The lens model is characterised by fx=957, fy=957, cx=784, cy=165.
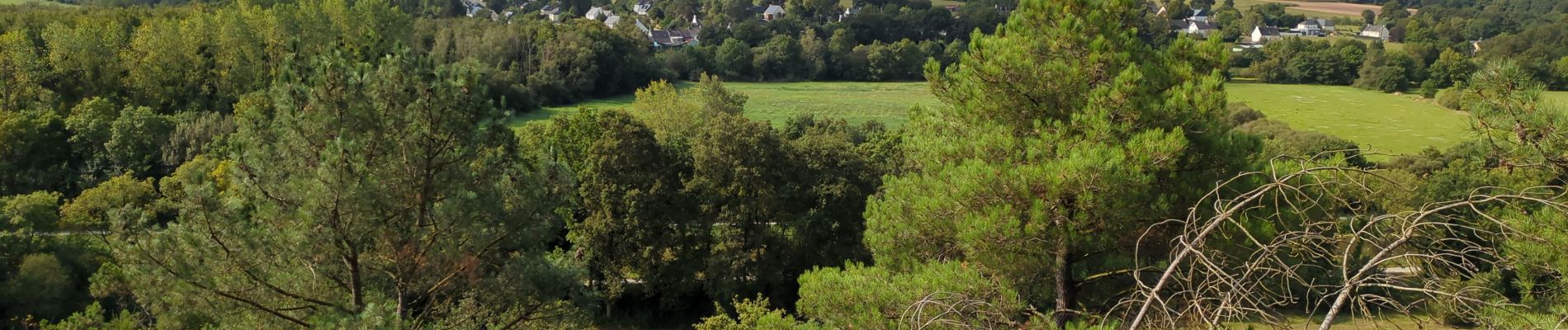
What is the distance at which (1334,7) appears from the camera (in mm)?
120688

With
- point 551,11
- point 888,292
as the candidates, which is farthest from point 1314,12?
point 888,292

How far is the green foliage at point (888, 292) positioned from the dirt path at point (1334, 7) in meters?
123

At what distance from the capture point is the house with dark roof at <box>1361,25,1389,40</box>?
301 feet

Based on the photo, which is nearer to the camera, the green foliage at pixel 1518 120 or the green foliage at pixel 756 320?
the green foliage at pixel 1518 120

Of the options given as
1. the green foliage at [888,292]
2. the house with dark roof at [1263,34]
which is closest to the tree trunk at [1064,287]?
the green foliage at [888,292]

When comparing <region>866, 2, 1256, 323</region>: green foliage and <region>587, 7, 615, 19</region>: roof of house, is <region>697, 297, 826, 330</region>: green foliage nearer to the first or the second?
<region>866, 2, 1256, 323</region>: green foliage

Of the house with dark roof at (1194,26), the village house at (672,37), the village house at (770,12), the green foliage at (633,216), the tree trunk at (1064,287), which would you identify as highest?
the tree trunk at (1064,287)

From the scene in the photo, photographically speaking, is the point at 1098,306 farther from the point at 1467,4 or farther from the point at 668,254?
the point at 1467,4

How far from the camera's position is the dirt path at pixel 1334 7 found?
115m

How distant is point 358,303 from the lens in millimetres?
9516

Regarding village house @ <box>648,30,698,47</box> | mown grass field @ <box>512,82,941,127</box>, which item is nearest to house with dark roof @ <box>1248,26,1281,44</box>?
mown grass field @ <box>512,82,941,127</box>

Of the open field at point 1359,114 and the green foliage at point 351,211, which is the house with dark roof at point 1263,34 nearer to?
the open field at point 1359,114

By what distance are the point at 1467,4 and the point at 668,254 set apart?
135384 mm

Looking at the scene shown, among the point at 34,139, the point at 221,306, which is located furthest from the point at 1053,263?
the point at 34,139
